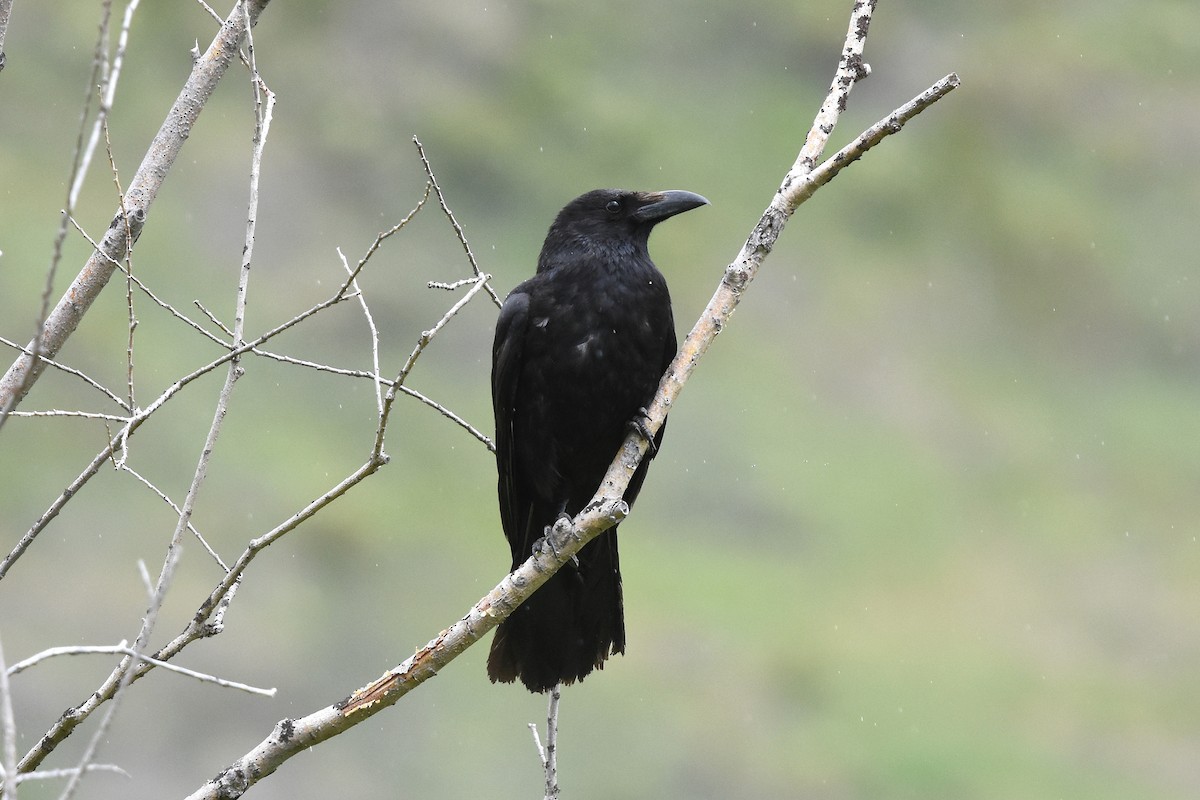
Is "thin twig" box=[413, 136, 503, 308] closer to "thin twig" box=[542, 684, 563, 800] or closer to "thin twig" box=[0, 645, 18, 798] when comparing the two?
"thin twig" box=[542, 684, 563, 800]

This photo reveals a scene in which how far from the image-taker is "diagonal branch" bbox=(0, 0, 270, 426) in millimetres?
2740

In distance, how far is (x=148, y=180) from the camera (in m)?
2.81

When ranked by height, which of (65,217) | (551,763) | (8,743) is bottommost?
(8,743)

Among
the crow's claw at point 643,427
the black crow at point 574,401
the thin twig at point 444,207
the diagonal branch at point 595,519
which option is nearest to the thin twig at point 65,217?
the diagonal branch at point 595,519

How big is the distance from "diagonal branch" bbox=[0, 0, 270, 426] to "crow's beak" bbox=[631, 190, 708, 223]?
1.85 m

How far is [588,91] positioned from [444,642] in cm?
1896

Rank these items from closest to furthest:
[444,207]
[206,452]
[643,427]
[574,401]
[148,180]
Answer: [206,452], [148,180], [444,207], [643,427], [574,401]

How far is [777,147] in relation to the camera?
2020 cm

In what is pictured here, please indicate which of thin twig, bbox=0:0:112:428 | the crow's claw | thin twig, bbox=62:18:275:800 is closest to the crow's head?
the crow's claw

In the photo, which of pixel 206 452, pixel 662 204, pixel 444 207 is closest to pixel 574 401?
pixel 662 204

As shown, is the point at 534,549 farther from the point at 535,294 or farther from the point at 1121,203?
the point at 1121,203

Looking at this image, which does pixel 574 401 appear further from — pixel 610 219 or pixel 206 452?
pixel 206 452

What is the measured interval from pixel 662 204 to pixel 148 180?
213cm

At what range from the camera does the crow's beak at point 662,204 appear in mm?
4539
